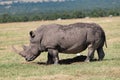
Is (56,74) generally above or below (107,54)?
above

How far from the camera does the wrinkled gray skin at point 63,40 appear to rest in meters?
19.9

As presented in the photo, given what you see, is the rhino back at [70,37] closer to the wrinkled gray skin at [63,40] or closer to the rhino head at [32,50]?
the wrinkled gray skin at [63,40]

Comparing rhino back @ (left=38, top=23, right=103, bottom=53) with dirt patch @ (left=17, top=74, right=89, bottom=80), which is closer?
dirt patch @ (left=17, top=74, right=89, bottom=80)

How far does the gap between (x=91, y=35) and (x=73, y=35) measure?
28.5 inches

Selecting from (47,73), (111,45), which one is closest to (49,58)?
(47,73)

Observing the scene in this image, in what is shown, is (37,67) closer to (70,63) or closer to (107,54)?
(70,63)

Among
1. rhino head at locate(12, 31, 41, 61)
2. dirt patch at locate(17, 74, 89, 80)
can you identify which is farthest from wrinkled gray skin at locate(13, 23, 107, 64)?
dirt patch at locate(17, 74, 89, 80)

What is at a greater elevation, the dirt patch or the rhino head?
the dirt patch

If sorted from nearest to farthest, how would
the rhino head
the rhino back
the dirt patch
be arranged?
1. the dirt patch
2. the rhino back
3. the rhino head

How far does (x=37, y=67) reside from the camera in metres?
18.8

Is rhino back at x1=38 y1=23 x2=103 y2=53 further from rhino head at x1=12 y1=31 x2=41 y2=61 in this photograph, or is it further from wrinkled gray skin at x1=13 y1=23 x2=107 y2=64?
rhino head at x1=12 y1=31 x2=41 y2=61

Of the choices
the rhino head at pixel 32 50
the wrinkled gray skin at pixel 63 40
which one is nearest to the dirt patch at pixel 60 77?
the wrinkled gray skin at pixel 63 40

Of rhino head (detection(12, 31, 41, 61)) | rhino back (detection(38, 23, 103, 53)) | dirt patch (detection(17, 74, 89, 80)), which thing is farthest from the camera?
rhino head (detection(12, 31, 41, 61))

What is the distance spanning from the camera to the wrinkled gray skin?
19.9 meters
